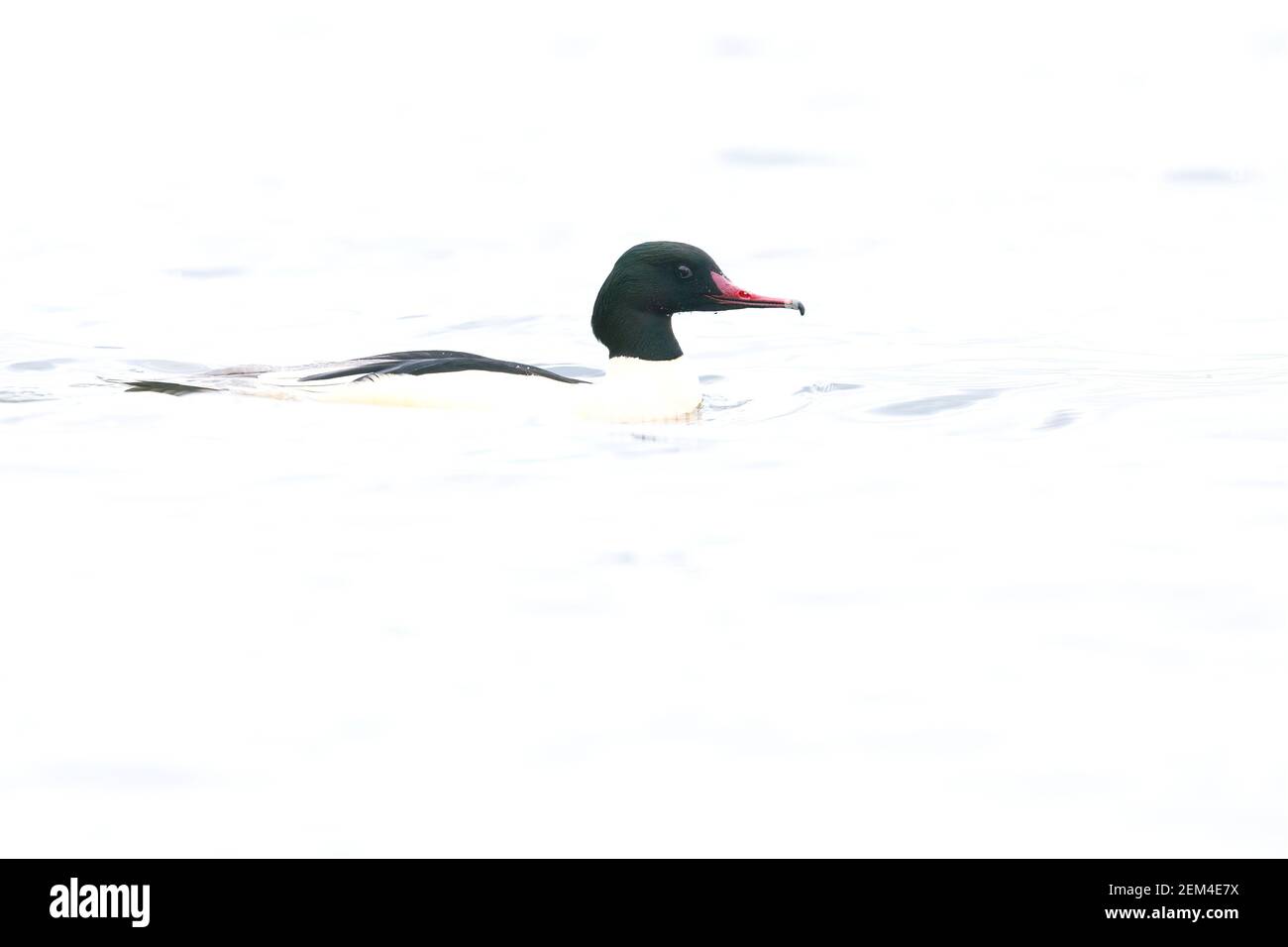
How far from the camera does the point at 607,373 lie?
974cm

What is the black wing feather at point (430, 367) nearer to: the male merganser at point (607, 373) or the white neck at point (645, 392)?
the male merganser at point (607, 373)

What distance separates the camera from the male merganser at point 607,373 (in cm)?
923

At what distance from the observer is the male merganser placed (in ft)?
30.3

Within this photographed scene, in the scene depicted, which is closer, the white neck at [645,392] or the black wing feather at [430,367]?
the white neck at [645,392]

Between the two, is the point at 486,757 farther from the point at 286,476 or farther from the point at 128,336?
the point at 128,336

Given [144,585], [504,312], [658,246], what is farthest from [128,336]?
[144,585]

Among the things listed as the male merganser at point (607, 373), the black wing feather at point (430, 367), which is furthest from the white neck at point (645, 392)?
the black wing feather at point (430, 367)

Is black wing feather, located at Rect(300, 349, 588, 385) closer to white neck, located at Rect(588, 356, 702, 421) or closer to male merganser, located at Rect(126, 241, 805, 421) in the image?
male merganser, located at Rect(126, 241, 805, 421)

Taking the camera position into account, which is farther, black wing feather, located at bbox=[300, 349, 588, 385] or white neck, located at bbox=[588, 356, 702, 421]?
black wing feather, located at bbox=[300, 349, 588, 385]

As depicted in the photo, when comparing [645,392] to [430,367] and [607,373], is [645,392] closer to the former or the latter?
[607,373]

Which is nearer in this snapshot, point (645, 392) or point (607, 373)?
point (645, 392)

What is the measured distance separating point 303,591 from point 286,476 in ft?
5.63

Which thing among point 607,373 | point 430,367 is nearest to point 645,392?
point 607,373

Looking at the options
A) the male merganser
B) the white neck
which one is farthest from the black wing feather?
the white neck
